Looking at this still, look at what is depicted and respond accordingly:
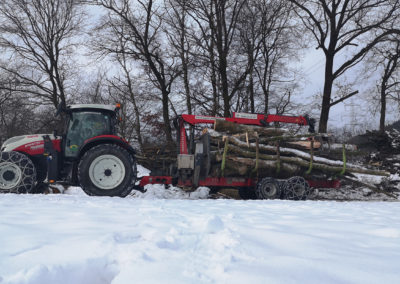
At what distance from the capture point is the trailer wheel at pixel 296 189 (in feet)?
25.6

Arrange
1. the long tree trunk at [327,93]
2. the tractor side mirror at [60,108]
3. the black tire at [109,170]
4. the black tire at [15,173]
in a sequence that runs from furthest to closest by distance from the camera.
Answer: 1. the long tree trunk at [327,93]
2. the tractor side mirror at [60,108]
3. the black tire at [109,170]
4. the black tire at [15,173]

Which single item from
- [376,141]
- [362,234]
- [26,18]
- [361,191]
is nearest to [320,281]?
[362,234]

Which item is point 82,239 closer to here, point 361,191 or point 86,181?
point 86,181

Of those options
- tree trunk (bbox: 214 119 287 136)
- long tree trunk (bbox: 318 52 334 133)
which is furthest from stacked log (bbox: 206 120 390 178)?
long tree trunk (bbox: 318 52 334 133)

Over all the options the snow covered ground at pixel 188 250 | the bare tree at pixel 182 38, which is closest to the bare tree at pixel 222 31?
the bare tree at pixel 182 38

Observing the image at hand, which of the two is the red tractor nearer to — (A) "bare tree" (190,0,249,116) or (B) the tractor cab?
(B) the tractor cab

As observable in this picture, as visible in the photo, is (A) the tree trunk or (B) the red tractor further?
(A) the tree trunk

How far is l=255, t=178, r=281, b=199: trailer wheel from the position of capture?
25.5ft

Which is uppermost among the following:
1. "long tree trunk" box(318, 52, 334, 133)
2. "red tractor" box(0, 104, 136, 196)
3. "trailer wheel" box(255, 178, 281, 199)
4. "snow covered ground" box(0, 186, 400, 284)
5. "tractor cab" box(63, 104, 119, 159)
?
"long tree trunk" box(318, 52, 334, 133)

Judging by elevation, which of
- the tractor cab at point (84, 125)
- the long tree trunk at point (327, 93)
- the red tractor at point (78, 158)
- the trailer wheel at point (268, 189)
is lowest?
the trailer wheel at point (268, 189)

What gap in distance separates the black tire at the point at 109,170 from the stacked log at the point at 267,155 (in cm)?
244

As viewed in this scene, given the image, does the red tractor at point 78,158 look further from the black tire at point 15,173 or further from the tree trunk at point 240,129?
the tree trunk at point 240,129

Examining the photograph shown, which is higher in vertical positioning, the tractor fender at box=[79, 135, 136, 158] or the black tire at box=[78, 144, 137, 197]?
the tractor fender at box=[79, 135, 136, 158]

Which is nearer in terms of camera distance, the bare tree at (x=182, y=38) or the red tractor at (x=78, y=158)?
the red tractor at (x=78, y=158)
